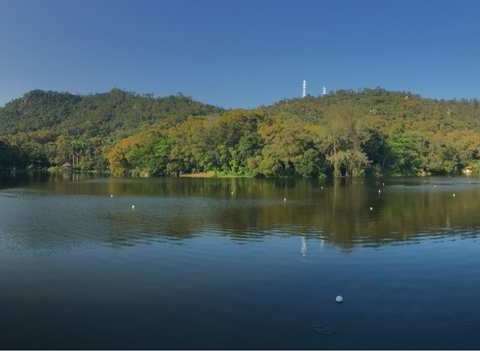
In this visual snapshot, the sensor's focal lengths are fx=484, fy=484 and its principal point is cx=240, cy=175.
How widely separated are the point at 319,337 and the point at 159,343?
3673 mm

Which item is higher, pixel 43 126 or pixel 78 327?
pixel 43 126

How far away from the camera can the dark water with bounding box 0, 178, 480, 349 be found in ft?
37.4

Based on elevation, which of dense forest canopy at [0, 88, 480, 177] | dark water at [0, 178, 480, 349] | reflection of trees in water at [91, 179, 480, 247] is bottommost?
dark water at [0, 178, 480, 349]

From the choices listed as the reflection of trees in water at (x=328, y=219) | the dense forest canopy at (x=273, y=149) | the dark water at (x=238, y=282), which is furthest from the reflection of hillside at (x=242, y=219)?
the dense forest canopy at (x=273, y=149)

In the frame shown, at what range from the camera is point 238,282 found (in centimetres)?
1568

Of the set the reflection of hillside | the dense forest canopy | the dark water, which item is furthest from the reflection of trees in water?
the dense forest canopy

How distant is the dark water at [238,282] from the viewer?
11.4m

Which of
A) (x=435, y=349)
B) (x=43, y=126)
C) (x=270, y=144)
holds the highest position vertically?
(x=43, y=126)

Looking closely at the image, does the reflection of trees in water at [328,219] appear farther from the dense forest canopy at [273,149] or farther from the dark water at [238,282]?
the dense forest canopy at [273,149]

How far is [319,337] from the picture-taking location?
11.2 metres

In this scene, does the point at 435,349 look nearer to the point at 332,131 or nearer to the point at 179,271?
the point at 179,271

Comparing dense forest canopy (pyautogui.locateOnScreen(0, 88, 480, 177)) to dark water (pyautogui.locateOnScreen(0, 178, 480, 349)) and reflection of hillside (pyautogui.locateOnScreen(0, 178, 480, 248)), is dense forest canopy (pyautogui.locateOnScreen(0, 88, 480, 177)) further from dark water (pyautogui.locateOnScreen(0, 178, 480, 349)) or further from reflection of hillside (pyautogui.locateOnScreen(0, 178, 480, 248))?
dark water (pyautogui.locateOnScreen(0, 178, 480, 349))

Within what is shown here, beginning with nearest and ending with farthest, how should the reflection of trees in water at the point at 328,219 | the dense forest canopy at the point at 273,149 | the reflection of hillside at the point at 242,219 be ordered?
the reflection of hillside at the point at 242,219, the reflection of trees in water at the point at 328,219, the dense forest canopy at the point at 273,149

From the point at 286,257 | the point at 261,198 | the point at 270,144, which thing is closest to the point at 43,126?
the point at 270,144
